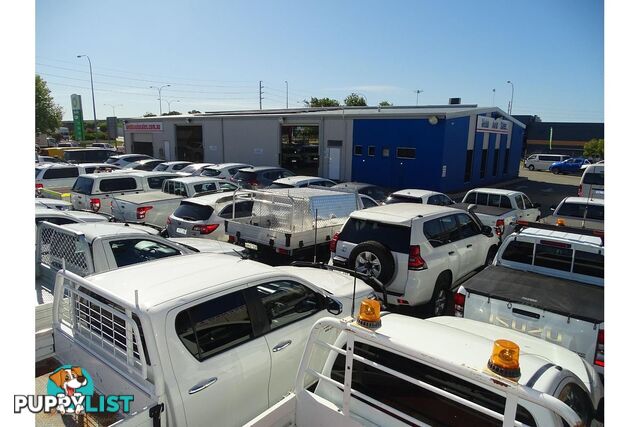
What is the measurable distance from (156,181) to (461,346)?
13779 mm

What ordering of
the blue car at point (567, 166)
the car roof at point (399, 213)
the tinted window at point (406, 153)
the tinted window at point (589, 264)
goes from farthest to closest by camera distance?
the blue car at point (567, 166) < the tinted window at point (406, 153) < the car roof at point (399, 213) < the tinted window at point (589, 264)

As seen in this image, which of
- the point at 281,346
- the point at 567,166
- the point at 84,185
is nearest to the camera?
the point at 281,346

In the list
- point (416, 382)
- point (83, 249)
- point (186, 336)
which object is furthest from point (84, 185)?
point (416, 382)

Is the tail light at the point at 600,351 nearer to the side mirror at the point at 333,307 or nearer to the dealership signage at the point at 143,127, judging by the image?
the side mirror at the point at 333,307

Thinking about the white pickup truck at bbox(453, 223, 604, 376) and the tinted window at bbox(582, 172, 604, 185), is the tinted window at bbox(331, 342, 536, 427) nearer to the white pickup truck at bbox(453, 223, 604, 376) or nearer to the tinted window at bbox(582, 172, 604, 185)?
the white pickup truck at bbox(453, 223, 604, 376)

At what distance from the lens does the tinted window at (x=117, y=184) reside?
1275 centimetres

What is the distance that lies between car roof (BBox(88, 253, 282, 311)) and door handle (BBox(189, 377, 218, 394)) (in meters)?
0.64

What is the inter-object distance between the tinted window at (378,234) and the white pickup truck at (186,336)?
2.42 meters

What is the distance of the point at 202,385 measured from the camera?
305 cm

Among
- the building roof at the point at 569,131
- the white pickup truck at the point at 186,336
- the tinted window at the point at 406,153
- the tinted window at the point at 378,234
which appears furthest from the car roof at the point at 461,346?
the building roof at the point at 569,131

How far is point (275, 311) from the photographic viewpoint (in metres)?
3.94

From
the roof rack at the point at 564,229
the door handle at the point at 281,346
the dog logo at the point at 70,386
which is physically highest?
the roof rack at the point at 564,229

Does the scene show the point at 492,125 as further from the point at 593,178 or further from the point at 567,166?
the point at 567,166

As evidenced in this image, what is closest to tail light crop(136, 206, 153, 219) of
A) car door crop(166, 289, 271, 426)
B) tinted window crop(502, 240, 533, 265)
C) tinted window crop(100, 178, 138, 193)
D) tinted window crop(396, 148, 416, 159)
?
tinted window crop(100, 178, 138, 193)
